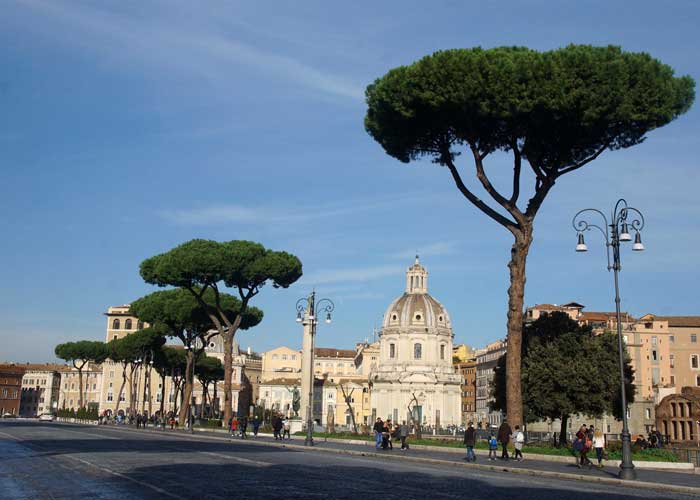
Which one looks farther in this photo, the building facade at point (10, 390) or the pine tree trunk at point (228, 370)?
the building facade at point (10, 390)

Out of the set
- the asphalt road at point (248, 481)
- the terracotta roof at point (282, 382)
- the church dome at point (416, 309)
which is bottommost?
the asphalt road at point (248, 481)

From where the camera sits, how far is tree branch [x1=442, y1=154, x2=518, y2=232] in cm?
2906

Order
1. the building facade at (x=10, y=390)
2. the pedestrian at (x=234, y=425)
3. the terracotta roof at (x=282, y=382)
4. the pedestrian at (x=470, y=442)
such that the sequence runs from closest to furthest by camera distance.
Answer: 1. the pedestrian at (x=470, y=442)
2. the pedestrian at (x=234, y=425)
3. the terracotta roof at (x=282, y=382)
4. the building facade at (x=10, y=390)

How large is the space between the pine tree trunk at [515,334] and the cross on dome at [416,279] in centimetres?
8692

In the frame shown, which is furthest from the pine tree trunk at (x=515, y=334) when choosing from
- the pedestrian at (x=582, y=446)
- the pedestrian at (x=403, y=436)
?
the pedestrian at (x=403, y=436)

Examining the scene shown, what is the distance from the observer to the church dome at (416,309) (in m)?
112

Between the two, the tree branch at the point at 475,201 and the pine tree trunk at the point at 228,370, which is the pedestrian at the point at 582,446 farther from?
the pine tree trunk at the point at 228,370

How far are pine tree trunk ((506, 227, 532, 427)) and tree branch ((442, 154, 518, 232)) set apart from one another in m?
1.08

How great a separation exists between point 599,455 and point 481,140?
11703mm

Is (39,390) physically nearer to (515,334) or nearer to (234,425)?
(234,425)

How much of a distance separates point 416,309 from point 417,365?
790 cm

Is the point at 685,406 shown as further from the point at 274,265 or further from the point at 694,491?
the point at 694,491

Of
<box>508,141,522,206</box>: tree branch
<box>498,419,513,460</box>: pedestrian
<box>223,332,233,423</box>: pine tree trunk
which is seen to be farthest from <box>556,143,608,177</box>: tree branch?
<box>223,332,233,423</box>: pine tree trunk

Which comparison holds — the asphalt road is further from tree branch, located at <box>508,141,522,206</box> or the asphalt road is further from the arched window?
the arched window
